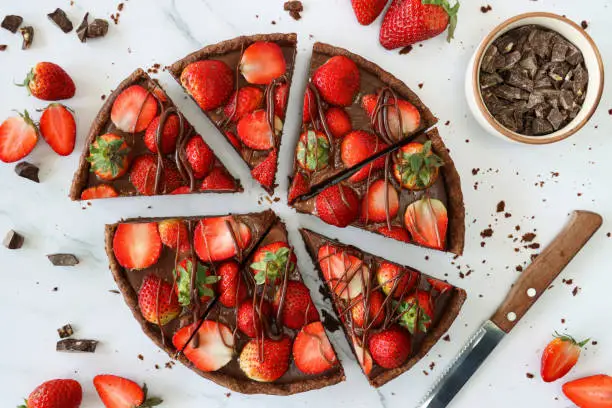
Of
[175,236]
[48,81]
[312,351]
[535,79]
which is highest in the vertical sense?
[535,79]

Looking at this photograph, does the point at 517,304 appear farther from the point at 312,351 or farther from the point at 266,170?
the point at 266,170

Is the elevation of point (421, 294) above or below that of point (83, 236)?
above

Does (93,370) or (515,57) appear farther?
(93,370)

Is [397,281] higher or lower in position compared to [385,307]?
higher

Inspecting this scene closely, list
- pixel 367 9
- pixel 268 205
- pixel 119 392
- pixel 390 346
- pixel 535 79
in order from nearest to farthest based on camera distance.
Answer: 1. pixel 390 346
2. pixel 535 79
3. pixel 367 9
4. pixel 119 392
5. pixel 268 205

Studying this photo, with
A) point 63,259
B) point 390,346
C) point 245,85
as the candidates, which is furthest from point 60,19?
point 390,346

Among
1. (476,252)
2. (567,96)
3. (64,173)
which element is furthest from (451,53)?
(64,173)

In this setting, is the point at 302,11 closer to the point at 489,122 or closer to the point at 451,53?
the point at 451,53

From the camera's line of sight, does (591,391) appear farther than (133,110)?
Yes
